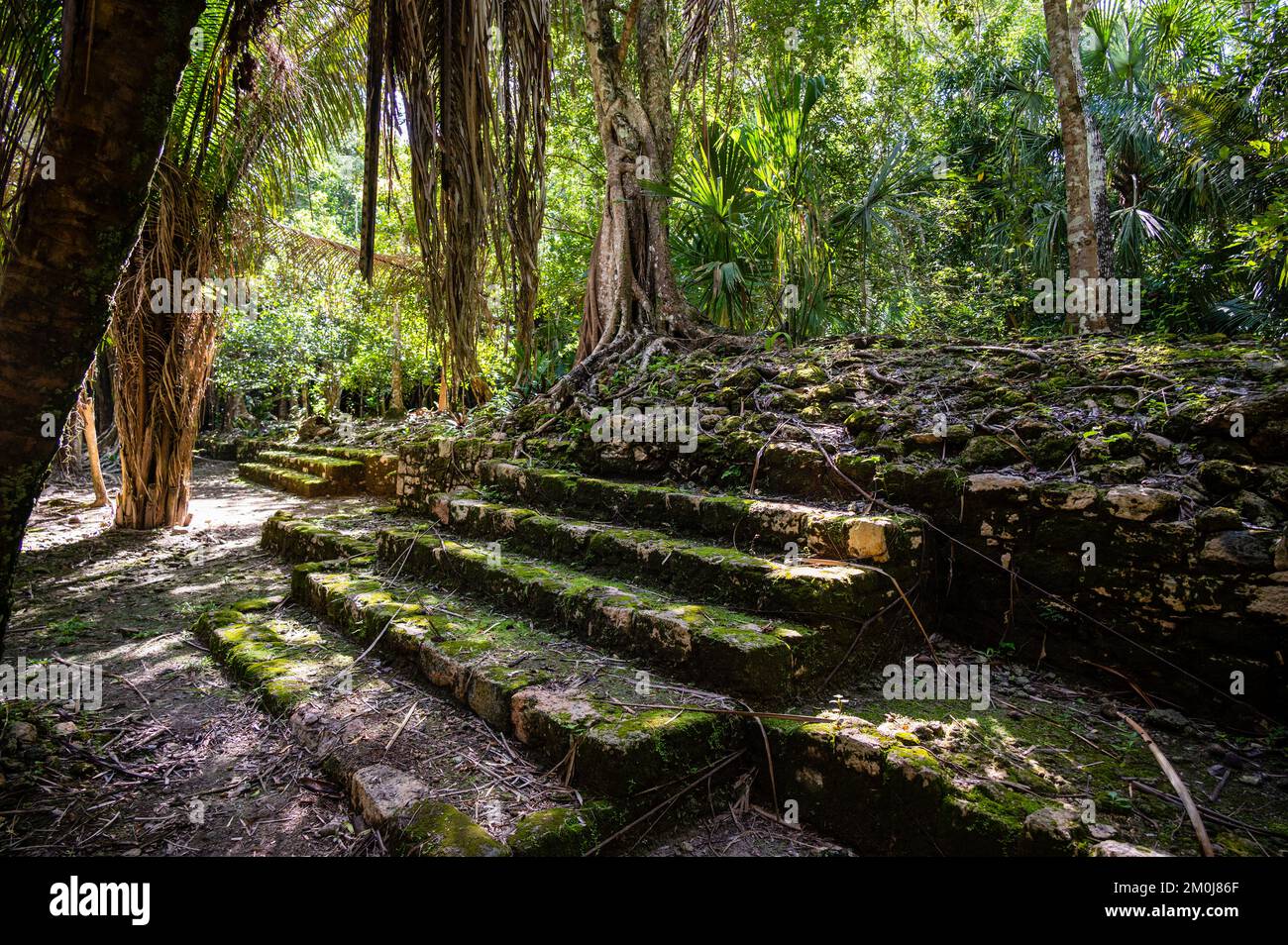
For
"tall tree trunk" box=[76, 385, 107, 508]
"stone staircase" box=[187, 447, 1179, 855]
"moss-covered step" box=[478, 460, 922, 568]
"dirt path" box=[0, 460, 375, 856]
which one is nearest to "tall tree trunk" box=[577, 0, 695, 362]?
"moss-covered step" box=[478, 460, 922, 568]

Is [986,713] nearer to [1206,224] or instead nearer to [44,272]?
[44,272]

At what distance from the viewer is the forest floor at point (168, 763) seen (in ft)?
6.19

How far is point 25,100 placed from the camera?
2.05m

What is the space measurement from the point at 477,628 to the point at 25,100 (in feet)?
8.20

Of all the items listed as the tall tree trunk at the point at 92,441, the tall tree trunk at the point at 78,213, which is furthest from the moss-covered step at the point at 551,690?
the tall tree trunk at the point at 92,441

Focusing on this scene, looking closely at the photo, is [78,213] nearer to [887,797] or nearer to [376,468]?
[887,797]

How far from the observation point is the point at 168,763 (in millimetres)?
2355

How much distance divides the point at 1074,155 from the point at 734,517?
14.3 ft

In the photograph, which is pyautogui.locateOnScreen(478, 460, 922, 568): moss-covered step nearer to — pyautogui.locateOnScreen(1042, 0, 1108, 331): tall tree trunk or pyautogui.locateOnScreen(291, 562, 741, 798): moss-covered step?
pyautogui.locateOnScreen(291, 562, 741, 798): moss-covered step

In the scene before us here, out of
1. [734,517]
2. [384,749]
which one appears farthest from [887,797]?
[384,749]

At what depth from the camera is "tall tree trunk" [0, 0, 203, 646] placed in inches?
58.6

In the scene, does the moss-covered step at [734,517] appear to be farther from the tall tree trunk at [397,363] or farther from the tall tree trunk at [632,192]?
the tall tree trunk at [397,363]

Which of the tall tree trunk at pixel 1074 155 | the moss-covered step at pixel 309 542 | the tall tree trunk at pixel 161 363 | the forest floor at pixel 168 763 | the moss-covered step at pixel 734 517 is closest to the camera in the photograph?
the forest floor at pixel 168 763

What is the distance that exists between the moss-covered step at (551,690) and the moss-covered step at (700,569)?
1.65 feet
